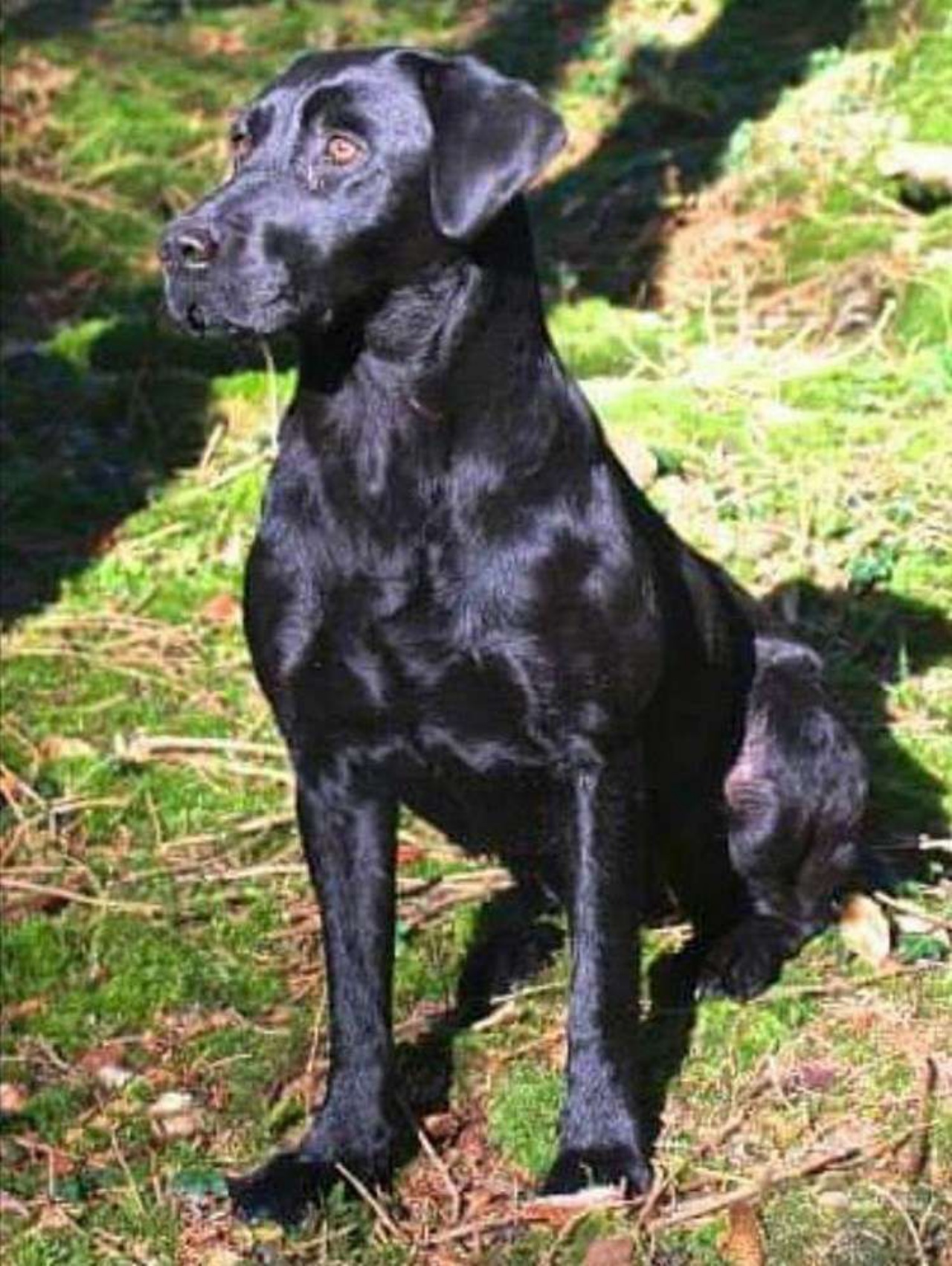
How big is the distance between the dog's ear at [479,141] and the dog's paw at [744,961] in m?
1.60

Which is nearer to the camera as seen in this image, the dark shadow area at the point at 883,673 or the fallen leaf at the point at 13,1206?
the fallen leaf at the point at 13,1206

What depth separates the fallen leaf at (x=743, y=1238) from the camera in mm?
4195

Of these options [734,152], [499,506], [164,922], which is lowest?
[164,922]

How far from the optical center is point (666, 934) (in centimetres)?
527

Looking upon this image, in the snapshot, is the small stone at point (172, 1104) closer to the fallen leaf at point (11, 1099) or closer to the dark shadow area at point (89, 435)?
the fallen leaf at point (11, 1099)

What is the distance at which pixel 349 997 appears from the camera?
451cm

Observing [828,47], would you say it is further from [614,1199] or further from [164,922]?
[614,1199]

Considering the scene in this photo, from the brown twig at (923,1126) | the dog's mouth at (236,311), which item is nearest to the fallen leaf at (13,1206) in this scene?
the brown twig at (923,1126)

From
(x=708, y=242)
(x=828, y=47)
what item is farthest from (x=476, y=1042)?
(x=828, y=47)

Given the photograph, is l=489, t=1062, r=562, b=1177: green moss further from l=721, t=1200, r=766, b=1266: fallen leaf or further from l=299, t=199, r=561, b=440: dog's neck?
l=299, t=199, r=561, b=440: dog's neck

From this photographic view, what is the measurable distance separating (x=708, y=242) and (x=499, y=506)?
5172mm

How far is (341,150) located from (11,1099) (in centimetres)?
207

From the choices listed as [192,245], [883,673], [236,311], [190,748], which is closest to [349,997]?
[236,311]

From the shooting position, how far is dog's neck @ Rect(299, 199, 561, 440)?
4207mm
